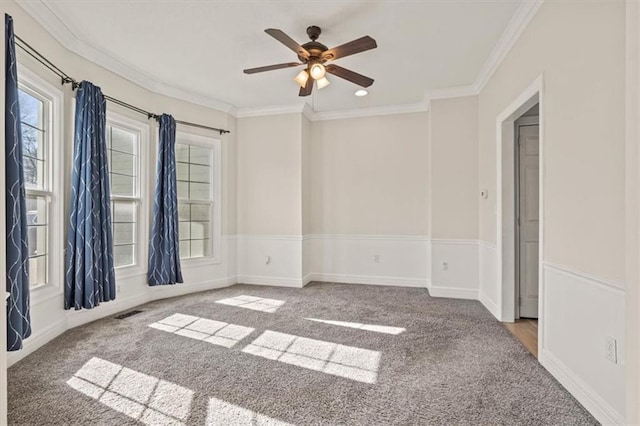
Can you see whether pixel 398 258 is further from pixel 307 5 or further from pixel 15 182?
pixel 15 182

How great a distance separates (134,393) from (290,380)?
99 cm

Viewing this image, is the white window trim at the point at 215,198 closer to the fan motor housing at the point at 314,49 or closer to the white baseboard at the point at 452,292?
the fan motor housing at the point at 314,49

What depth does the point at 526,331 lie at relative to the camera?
10.6ft

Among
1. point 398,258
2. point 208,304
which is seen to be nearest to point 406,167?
point 398,258

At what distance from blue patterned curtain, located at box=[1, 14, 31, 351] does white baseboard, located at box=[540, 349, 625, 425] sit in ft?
11.7

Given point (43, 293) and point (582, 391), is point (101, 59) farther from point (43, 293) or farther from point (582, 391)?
point (582, 391)

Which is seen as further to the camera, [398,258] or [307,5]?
[398,258]

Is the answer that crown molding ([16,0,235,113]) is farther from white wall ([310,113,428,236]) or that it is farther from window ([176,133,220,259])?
white wall ([310,113,428,236])

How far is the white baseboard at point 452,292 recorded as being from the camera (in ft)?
14.5

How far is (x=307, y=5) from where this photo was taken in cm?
268

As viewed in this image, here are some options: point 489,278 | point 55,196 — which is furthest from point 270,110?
point 489,278

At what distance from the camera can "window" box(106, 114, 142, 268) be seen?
3.85m

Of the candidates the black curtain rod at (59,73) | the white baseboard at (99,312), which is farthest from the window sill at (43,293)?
the black curtain rod at (59,73)

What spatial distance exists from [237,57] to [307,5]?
→ 1179 mm
